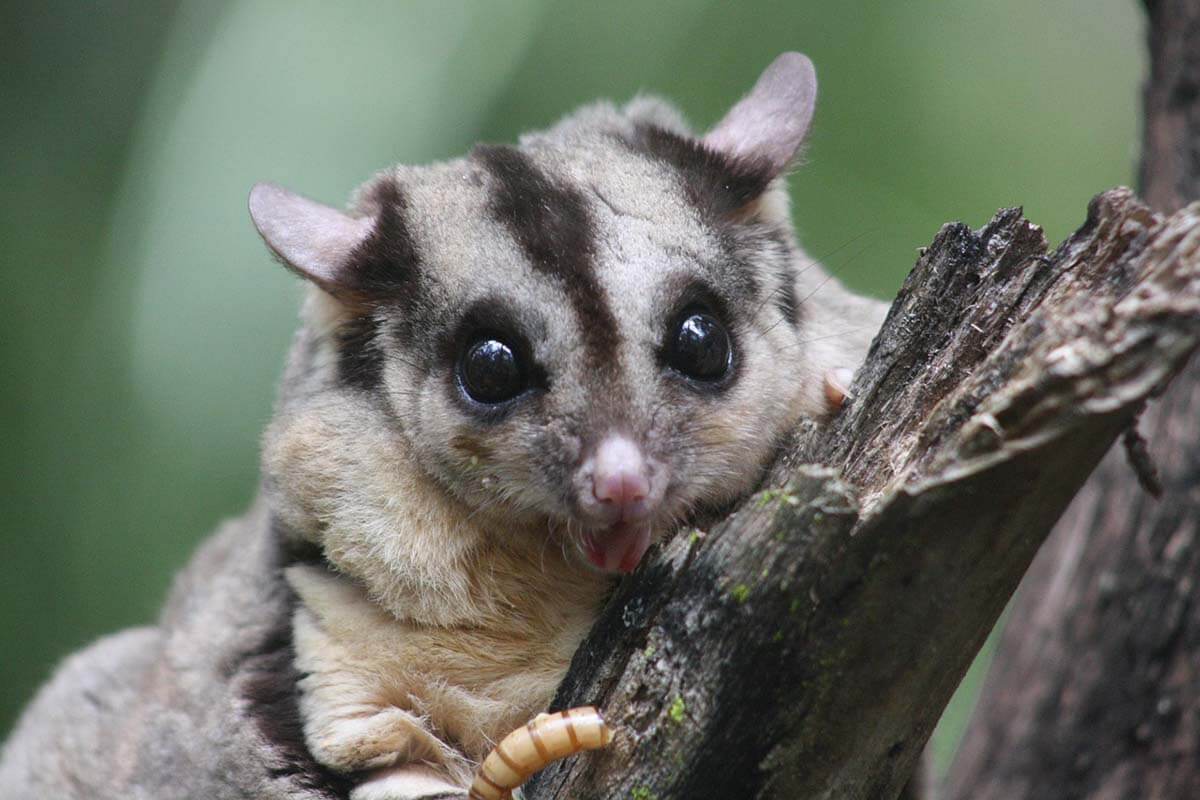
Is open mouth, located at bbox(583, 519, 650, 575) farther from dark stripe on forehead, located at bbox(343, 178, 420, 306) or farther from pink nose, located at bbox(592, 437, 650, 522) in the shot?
dark stripe on forehead, located at bbox(343, 178, 420, 306)

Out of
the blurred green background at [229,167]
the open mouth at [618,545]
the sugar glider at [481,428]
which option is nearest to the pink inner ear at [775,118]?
the sugar glider at [481,428]

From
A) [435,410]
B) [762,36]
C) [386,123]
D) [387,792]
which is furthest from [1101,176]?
[387,792]

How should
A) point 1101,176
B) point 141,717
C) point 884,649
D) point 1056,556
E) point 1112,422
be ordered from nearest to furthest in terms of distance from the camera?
point 1112,422, point 884,649, point 141,717, point 1056,556, point 1101,176

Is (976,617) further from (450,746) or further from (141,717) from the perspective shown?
(141,717)

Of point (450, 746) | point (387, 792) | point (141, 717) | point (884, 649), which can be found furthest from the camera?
point (141, 717)

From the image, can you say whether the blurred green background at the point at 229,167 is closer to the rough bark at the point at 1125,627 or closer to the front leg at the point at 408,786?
the rough bark at the point at 1125,627

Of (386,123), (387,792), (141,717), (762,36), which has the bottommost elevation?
(141,717)

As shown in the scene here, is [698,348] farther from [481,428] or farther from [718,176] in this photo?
[718,176]
